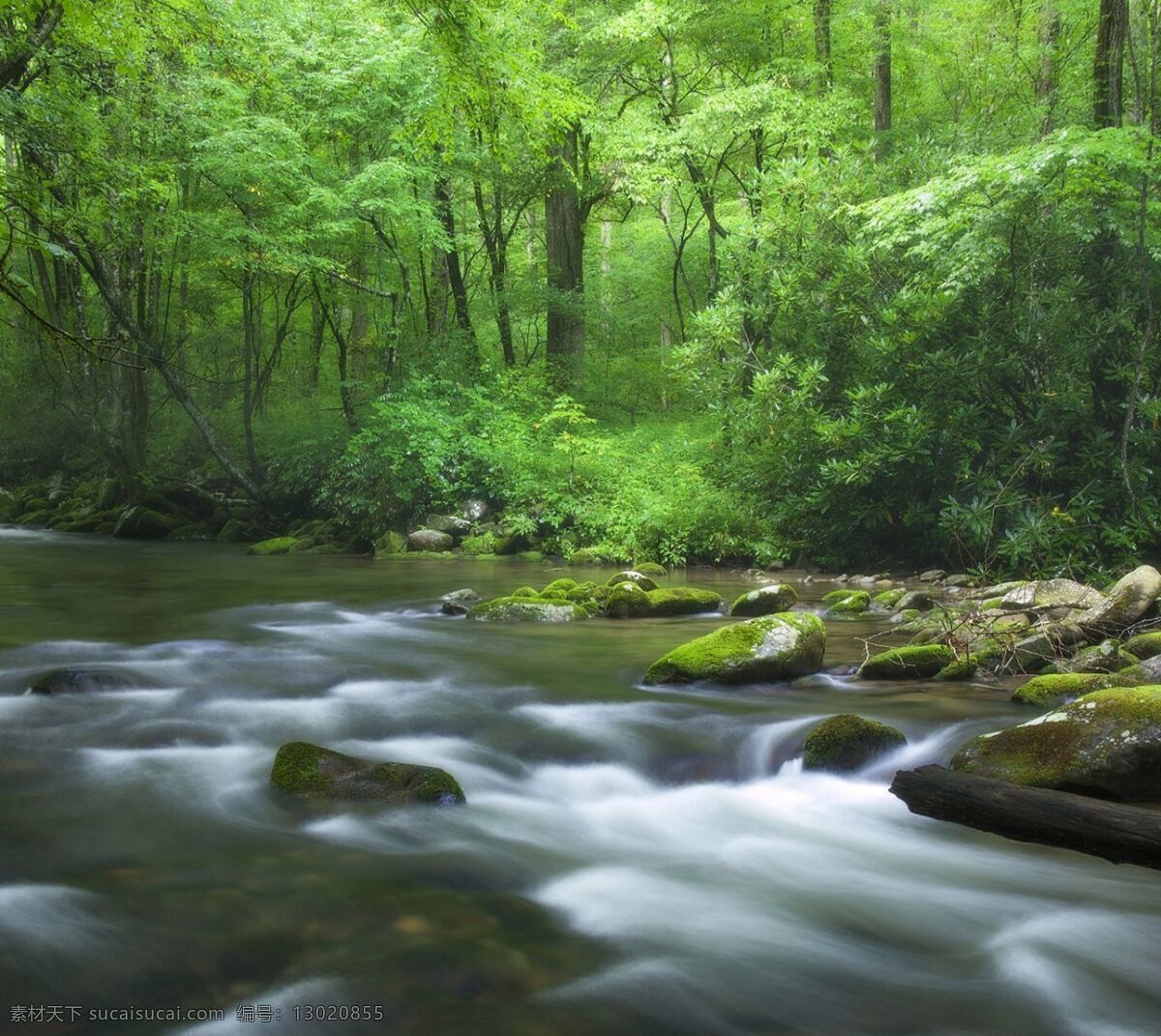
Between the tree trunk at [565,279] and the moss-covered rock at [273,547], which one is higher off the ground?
the tree trunk at [565,279]

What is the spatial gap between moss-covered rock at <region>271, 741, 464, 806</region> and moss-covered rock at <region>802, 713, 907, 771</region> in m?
1.97

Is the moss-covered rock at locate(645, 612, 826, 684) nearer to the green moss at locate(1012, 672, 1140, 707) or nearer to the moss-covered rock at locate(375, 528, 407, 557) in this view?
the green moss at locate(1012, 672, 1140, 707)

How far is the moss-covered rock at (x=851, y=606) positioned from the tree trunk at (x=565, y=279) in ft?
36.1

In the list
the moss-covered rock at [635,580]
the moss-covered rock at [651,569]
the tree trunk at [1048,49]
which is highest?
the tree trunk at [1048,49]

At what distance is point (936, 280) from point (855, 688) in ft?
21.8

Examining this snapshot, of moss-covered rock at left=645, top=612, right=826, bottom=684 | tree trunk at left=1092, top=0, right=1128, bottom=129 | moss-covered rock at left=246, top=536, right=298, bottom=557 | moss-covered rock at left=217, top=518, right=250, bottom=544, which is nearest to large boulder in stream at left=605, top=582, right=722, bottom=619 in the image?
moss-covered rock at left=645, top=612, right=826, bottom=684

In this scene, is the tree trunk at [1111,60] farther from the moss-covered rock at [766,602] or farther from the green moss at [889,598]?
the moss-covered rock at [766,602]

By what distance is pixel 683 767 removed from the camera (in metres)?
5.61

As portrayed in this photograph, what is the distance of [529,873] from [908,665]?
391cm

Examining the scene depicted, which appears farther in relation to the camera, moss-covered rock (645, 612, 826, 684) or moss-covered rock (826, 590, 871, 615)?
moss-covered rock (826, 590, 871, 615)

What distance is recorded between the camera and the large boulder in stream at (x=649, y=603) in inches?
398

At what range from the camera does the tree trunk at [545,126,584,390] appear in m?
19.9

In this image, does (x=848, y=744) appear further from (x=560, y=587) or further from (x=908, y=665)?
(x=560, y=587)

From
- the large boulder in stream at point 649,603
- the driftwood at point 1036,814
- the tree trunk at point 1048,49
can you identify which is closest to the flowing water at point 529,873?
the driftwood at point 1036,814
